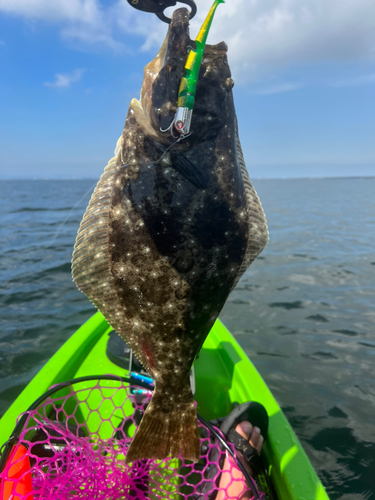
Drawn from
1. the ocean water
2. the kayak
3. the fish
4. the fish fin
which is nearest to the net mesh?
the kayak

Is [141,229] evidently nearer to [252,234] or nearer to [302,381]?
[252,234]

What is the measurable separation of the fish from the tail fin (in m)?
0.02

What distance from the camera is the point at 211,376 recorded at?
3.96 meters

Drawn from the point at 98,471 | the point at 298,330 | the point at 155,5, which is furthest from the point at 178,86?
the point at 298,330

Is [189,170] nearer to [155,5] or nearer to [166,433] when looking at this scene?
[155,5]

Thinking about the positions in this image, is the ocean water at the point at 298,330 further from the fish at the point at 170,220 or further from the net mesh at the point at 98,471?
the net mesh at the point at 98,471

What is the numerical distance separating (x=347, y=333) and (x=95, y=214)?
7.01 metres

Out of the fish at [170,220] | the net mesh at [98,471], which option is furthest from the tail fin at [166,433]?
the net mesh at [98,471]

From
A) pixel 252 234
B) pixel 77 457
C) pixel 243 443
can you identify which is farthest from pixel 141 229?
pixel 243 443

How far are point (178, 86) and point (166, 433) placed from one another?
2119mm

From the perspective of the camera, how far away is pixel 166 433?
81.6 inches

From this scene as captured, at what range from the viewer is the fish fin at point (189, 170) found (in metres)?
1.72

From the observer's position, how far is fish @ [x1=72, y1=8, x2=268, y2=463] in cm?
171

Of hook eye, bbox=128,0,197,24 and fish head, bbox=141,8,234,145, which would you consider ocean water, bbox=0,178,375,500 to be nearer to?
fish head, bbox=141,8,234,145
